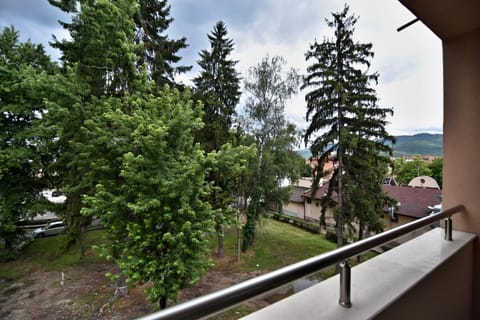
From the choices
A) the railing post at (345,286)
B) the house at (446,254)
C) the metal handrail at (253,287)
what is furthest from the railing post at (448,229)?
the railing post at (345,286)

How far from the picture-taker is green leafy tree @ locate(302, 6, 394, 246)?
5000 millimetres

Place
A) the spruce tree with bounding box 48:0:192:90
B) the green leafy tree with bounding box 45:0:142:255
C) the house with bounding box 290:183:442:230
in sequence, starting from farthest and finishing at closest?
the spruce tree with bounding box 48:0:192:90
the green leafy tree with bounding box 45:0:142:255
the house with bounding box 290:183:442:230

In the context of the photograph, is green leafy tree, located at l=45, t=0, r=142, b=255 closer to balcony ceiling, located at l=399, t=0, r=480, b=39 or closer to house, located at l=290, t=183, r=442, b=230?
balcony ceiling, located at l=399, t=0, r=480, b=39

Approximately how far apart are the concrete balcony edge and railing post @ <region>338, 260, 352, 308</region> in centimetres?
1

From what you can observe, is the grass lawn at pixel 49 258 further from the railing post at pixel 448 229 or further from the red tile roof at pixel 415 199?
the red tile roof at pixel 415 199

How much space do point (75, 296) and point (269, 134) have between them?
17.9 feet

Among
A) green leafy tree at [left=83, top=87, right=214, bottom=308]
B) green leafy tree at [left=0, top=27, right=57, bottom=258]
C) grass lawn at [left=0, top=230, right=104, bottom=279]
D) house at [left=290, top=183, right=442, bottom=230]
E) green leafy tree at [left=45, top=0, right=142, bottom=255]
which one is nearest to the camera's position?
house at [left=290, top=183, right=442, bottom=230]

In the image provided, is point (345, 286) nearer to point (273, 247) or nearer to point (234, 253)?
point (273, 247)

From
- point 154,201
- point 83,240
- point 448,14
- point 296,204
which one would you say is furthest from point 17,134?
point 296,204

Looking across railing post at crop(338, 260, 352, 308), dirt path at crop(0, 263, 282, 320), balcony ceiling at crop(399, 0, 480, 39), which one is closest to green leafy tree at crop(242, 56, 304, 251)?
dirt path at crop(0, 263, 282, 320)

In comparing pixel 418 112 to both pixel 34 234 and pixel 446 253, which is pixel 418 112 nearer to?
pixel 446 253

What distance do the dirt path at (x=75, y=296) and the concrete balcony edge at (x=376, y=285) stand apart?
2.95 metres

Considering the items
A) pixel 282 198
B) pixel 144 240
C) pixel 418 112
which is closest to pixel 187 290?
pixel 144 240

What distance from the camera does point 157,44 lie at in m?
5.51
